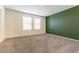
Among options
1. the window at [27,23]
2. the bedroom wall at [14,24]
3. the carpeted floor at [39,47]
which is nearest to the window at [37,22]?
the window at [27,23]

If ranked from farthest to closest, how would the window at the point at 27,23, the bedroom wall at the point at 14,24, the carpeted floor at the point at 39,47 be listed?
the window at the point at 27,23, the bedroom wall at the point at 14,24, the carpeted floor at the point at 39,47

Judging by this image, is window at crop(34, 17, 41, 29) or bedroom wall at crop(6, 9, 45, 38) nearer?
bedroom wall at crop(6, 9, 45, 38)

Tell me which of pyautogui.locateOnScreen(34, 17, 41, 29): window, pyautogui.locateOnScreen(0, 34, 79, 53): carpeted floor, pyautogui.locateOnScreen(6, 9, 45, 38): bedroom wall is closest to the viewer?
pyautogui.locateOnScreen(0, 34, 79, 53): carpeted floor

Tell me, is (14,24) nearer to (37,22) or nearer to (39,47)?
(37,22)

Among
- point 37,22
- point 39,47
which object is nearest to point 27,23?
point 37,22

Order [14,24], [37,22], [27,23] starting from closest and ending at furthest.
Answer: [14,24] → [27,23] → [37,22]

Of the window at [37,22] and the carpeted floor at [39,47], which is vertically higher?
the window at [37,22]

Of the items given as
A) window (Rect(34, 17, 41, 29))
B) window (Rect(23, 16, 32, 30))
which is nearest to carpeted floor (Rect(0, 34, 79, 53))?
window (Rect(23, 16, 32, 30))

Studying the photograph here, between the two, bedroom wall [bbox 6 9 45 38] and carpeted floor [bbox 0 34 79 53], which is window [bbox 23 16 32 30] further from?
carpeted floor [bbox 0 34 79 53]

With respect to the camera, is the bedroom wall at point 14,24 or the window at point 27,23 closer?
the bedroom wall at point 14,24

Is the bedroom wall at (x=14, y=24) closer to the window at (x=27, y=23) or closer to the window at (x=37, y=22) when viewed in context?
the window at (x=27, y=23)
